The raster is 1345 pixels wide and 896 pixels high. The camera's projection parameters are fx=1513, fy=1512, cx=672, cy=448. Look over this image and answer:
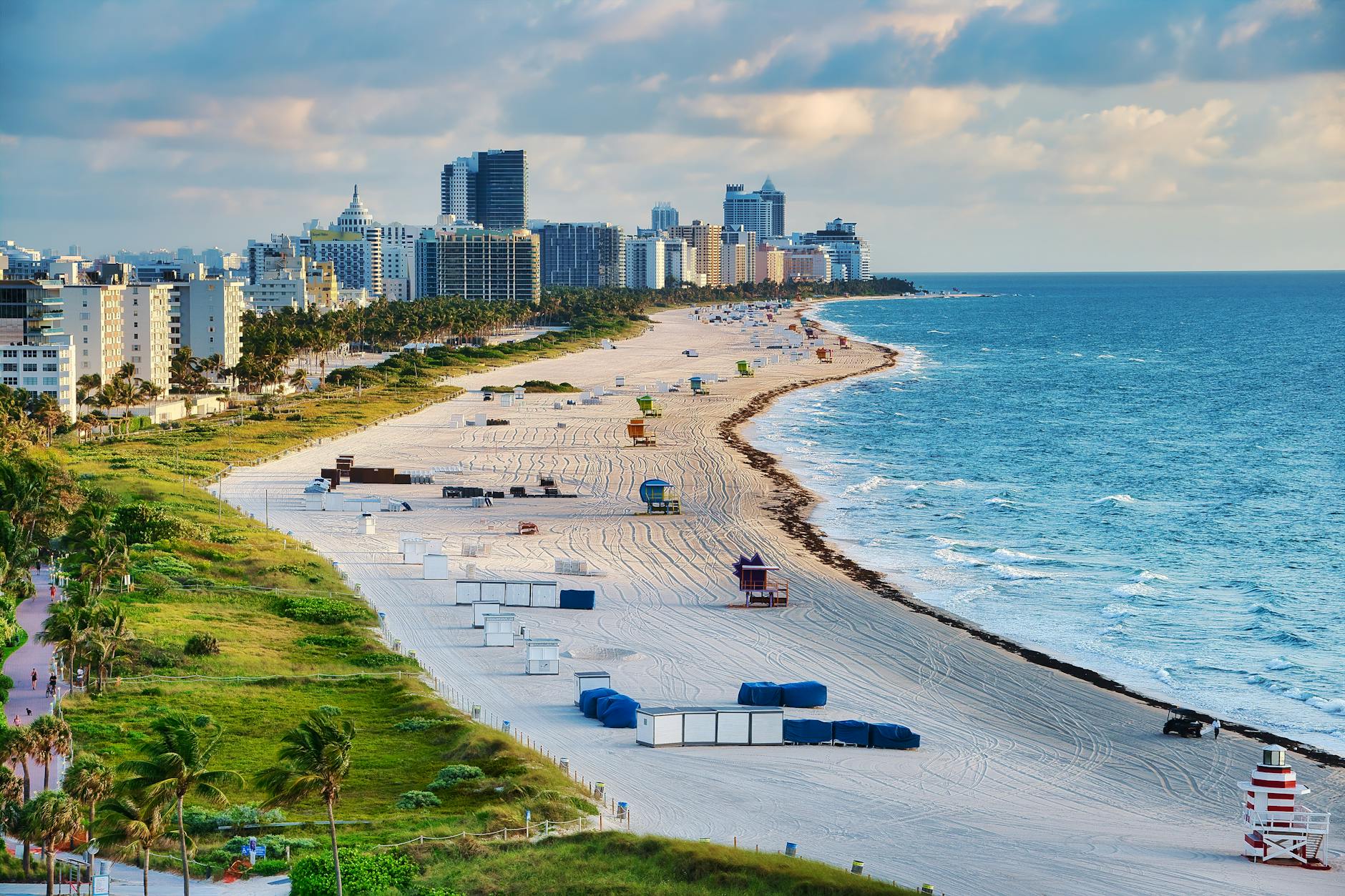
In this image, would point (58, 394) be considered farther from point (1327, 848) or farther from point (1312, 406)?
point (1312, 406)

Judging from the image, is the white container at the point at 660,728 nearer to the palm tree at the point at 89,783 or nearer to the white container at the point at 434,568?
the palm tree at the point at 89,783

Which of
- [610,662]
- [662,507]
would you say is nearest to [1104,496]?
[662,507]

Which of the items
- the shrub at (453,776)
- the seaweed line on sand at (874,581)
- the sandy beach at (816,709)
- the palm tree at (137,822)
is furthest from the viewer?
the seaweed line on sand at (874,581)

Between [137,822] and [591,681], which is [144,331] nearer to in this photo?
[591,681]

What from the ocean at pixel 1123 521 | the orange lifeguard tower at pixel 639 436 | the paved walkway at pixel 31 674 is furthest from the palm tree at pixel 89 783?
the orange lifeguard tower at pixel 639 436

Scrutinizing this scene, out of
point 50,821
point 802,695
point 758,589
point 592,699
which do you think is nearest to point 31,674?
point 592,699

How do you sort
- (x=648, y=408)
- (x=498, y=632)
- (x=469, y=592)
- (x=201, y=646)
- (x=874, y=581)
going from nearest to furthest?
(x=201, y=646)
(x=498, y=632)
(x=469, y=592)
(x=874, y=581)
(x=648, y=408)
